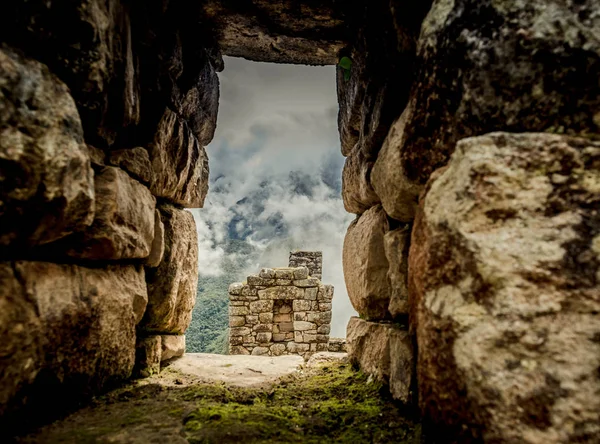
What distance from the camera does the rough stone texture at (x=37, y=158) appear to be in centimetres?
105

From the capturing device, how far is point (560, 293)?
895mm

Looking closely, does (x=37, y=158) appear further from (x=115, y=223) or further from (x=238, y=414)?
(x=238, y=414)

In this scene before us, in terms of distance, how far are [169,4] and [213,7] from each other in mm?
348

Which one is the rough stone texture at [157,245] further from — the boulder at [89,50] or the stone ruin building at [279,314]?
the stone ruin building at [279,314]

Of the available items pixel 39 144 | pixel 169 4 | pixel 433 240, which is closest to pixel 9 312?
pixel 39 144

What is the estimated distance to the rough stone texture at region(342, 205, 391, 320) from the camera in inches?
86.2

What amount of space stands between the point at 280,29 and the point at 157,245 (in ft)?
5.60

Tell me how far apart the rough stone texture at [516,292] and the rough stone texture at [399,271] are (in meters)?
0.59

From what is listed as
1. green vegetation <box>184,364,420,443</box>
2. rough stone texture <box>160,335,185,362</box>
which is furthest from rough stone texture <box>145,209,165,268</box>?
green vegetation <box>184,364,420,443</box>

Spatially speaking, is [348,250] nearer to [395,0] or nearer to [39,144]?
[395,0]

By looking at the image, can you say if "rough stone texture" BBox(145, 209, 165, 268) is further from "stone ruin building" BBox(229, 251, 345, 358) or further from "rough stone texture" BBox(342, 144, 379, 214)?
"stone ruin building" BBox(229, 251, 345, 358)

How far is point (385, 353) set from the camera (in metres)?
1.95

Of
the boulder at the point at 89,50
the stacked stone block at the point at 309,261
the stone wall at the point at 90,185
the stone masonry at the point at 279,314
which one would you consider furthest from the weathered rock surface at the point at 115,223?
the stacked stone block at the point at 309,261

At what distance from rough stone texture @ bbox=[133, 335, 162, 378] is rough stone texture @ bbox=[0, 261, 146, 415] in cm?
23
